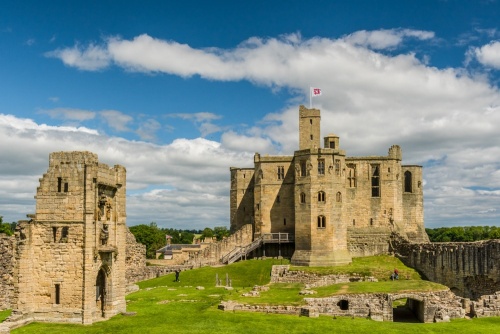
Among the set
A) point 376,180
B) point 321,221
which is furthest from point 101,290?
point 376,180

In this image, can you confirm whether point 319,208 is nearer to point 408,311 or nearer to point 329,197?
point 329,197

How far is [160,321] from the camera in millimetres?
32938

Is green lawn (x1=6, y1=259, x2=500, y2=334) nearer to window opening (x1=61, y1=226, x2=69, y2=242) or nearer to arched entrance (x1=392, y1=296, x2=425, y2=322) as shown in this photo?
arched entrance (x1=392, y1=296, x2=425, y2=322)

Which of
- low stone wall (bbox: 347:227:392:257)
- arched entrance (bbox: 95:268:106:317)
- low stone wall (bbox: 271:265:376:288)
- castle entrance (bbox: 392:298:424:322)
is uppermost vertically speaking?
low stone wall (bbox: 347:227:392:257)

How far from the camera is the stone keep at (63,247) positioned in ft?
105

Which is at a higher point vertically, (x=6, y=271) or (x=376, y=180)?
(x=376, y=180)

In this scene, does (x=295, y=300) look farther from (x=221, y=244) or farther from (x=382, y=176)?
(x=382, y=176)

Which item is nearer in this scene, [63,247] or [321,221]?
[63,247]

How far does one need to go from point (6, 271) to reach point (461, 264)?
3860 cm

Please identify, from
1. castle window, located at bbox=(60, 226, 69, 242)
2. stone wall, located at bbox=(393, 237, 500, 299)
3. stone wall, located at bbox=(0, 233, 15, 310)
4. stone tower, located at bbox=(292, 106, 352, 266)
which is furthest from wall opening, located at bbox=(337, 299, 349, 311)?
stone wall, located at bbox=(0, 233, 15, 310)

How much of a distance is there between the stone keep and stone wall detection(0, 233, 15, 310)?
333 inches

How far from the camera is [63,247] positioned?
106 feet

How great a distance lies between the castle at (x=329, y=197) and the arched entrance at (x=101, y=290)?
1088 inches

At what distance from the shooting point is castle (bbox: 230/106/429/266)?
195 feet
